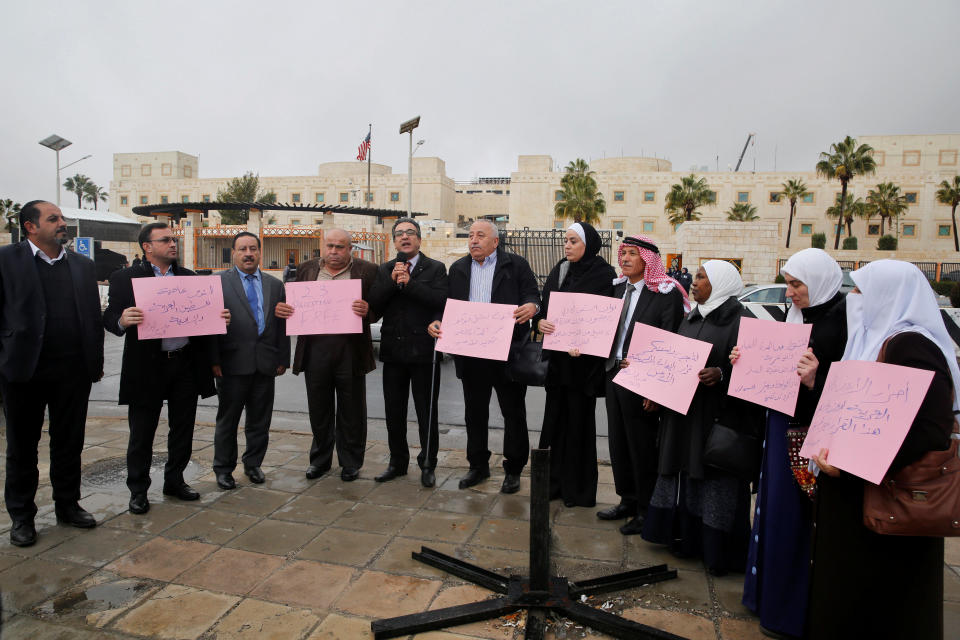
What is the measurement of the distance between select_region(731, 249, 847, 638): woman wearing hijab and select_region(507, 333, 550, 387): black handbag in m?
1.75

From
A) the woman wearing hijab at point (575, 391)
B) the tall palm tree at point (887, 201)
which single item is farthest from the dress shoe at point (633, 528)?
the tall palm tree at point (887, 201)

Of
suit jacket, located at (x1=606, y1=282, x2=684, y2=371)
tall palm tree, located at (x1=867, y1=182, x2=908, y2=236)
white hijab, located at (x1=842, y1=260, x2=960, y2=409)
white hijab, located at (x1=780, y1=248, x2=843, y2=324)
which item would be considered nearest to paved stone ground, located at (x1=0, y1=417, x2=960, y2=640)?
suit jacket, located at (x1=606, y1=282, x2=684, y2=371)

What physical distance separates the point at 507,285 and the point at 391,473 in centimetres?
188

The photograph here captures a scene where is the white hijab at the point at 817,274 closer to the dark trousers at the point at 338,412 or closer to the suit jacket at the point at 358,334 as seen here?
the suit jacket at the point at 358,334

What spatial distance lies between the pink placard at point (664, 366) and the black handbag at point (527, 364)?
702 mm

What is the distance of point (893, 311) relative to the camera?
2.37 meters

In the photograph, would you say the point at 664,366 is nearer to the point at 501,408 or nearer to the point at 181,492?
the point at 501,408

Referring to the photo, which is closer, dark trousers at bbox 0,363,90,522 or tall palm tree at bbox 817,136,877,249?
dark trousers at bbox 0,363,90,522

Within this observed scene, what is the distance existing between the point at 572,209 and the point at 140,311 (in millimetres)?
46502

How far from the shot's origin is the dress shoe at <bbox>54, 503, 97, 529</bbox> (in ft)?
13.0

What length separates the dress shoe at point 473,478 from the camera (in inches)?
190

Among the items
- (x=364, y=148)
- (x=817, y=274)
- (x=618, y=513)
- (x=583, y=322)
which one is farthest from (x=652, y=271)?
(x=364, y=148)

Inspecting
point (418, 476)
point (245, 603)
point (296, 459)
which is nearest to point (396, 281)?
point (418, 476)

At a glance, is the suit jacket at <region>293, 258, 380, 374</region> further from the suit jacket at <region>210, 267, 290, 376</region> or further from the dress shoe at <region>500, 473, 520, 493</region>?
the dress shoe at <region>500, 473, 520, 493</region>
